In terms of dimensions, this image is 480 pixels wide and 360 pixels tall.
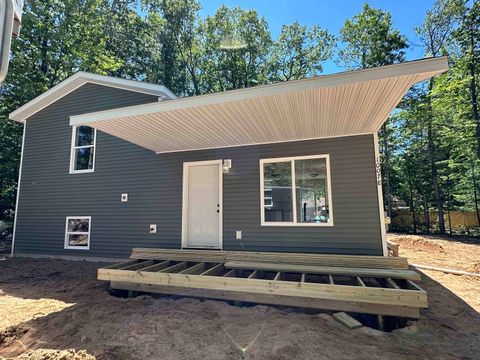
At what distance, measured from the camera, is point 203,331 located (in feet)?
10.5

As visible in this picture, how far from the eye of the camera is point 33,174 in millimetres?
8391

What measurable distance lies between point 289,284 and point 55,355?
8.68ft

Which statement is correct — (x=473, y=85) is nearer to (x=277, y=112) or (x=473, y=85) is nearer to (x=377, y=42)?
(x=377, y=42)

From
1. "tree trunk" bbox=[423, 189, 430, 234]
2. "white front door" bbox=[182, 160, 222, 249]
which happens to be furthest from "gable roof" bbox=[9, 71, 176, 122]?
"tree trunk" bbox=[423, 189, 430, 234]

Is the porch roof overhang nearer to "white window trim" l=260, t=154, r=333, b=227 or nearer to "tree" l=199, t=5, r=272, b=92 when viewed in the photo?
"white window trim" l=260, t=154, r=333, b=227

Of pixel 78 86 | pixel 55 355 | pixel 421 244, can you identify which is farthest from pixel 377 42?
pixel 55 355

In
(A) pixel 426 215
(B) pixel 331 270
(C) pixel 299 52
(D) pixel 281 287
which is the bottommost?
(D) pixel 281 287

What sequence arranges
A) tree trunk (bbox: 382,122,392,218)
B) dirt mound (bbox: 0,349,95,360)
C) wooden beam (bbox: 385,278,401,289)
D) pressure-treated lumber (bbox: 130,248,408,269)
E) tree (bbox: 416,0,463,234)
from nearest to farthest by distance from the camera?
dirt mound (bbox: 0,349,95,360), wooden beam (bbox: 385,278,401,289), pressure-treated lumber (bbox: 130,248,408,269), tree (bbox: 416,0,463,234), tree trunk (bbox: 382,122,392,218)

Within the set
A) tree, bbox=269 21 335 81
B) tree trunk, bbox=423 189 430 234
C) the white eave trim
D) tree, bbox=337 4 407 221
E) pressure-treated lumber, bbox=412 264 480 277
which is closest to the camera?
the white eave trim

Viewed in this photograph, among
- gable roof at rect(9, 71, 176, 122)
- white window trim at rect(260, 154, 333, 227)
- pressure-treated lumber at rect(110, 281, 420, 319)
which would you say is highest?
gable roof at rect(9, 71, 176, 122)

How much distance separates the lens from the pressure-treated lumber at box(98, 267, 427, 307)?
319 cm

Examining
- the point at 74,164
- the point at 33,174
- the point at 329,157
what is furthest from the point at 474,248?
the point at 33,174

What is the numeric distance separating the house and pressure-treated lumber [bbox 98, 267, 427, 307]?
2.04 meters

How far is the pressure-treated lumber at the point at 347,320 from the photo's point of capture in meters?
3.21
